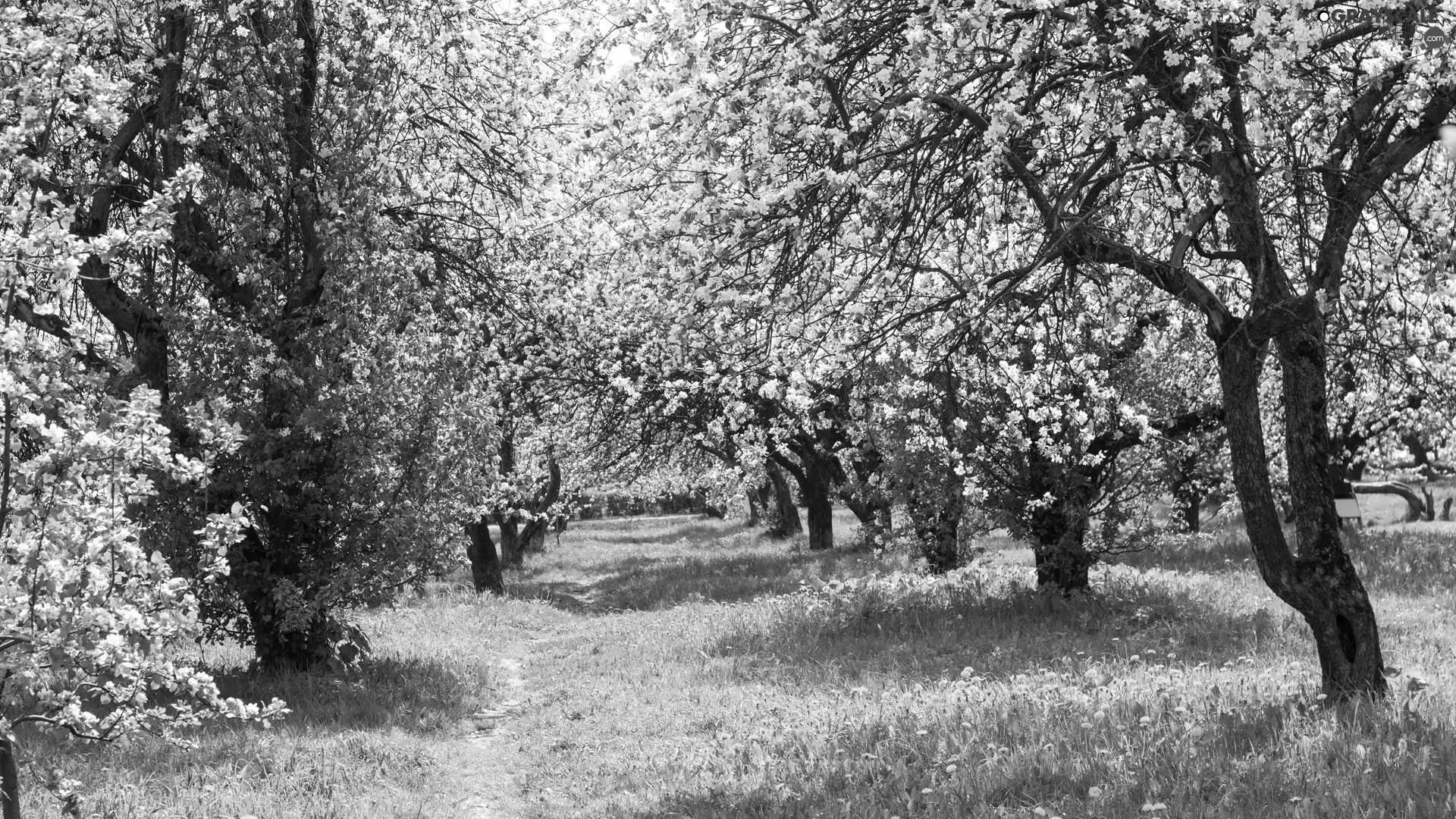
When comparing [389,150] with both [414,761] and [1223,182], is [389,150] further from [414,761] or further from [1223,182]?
[1223,182]

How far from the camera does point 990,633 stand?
12.1 meters

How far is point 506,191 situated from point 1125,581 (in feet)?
27.9

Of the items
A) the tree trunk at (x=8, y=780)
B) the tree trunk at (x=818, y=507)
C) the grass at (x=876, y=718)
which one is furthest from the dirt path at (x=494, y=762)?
the tree trunk at (x=818, y=507)

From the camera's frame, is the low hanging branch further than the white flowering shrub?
Yes

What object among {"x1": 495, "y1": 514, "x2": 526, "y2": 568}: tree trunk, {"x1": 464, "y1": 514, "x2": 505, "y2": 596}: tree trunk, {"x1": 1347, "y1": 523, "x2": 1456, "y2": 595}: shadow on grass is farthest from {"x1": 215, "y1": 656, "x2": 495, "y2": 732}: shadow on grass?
{"x1": 495, "y1": 514, "x2": 526, "y2": 568}: tree trunk

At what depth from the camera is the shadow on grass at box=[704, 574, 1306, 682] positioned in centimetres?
1058

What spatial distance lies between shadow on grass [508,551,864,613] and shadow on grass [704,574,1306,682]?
16.6 ft

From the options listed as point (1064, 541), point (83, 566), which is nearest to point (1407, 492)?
point (1064, 541)

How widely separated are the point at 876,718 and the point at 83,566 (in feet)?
18.7

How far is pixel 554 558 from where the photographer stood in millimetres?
31406

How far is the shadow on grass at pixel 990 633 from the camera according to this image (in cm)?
1058

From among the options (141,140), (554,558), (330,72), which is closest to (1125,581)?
(330,72)

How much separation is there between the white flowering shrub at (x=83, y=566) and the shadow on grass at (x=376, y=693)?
475cm

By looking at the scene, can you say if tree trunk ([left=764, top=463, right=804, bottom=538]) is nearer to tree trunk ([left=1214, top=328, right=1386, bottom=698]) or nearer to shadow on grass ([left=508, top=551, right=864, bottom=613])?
shadow on grass ([left=508, top=551, right=864, bottom=613])
